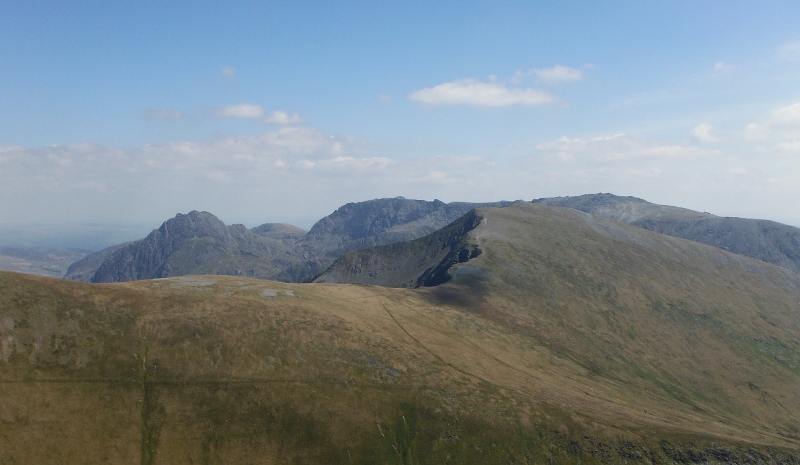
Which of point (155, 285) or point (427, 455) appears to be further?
point (155, 285)

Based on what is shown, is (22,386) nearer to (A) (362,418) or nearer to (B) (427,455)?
(A) (362,418)

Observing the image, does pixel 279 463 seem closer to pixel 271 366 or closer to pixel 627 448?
pixel 271 366

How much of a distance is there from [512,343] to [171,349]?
102 metres

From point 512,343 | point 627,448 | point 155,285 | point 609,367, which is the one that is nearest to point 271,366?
point 155,285

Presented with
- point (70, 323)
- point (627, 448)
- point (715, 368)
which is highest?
point (70, 323)

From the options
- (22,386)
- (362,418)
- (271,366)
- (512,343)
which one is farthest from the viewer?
(512,343)

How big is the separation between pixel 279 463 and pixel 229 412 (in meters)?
14.2

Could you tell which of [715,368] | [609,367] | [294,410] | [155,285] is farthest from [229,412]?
[715,368]

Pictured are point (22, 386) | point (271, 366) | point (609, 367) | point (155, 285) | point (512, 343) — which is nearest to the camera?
point (22, 386)

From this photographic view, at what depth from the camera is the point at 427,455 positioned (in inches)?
3378

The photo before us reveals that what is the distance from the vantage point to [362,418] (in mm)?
91312

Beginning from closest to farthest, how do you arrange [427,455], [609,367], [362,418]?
[427,455], [362,418], [609,367]

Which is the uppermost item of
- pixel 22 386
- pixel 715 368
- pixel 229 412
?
pixel 22 386

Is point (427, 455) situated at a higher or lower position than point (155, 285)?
lower
